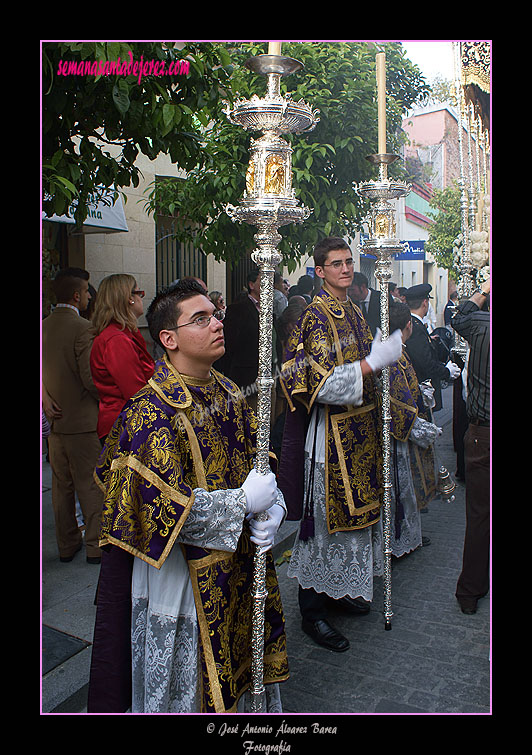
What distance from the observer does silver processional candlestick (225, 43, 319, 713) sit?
2.03 meters

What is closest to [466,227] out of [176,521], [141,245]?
[176,521]

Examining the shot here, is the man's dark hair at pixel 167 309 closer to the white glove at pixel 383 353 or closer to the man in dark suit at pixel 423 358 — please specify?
the white glove at pixel 383 353

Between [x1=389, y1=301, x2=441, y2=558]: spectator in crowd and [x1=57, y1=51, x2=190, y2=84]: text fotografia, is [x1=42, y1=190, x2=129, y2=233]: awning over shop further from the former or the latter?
[x1=389, y1=301, x2=441, y2=558]: spectator in crowd

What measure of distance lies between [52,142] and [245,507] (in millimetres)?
1829

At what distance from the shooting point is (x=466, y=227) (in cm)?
386

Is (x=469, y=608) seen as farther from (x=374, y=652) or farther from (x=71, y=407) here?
(x=71, y=407)

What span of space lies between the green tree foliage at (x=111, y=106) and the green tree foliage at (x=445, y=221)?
212cm

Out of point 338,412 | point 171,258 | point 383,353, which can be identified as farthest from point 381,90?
point 171,258

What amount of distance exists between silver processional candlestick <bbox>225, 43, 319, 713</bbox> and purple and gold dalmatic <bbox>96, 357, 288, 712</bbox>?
102 millimetres

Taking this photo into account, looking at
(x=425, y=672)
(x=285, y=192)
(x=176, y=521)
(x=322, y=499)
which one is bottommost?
(x=425, y=672)

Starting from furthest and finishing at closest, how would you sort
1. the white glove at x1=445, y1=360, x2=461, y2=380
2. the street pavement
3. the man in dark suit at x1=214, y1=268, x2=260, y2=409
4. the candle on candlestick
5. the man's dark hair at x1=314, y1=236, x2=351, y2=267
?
the man in dark suit at x1=214, y1=268, x2=260, y2=409 < the white glove at x1=445, y1=360, x2=461, y2=380 < the man's dark hair at x1=314, y1=236, x2=351, y2=267 < the candle on candlestick < the street pavement

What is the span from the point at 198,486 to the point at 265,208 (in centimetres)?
91

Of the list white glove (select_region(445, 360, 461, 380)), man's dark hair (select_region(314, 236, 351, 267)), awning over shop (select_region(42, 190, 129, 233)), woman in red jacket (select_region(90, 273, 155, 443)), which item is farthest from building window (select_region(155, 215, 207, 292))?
man's dark hair (select_region(314, 236, 351, 267))
